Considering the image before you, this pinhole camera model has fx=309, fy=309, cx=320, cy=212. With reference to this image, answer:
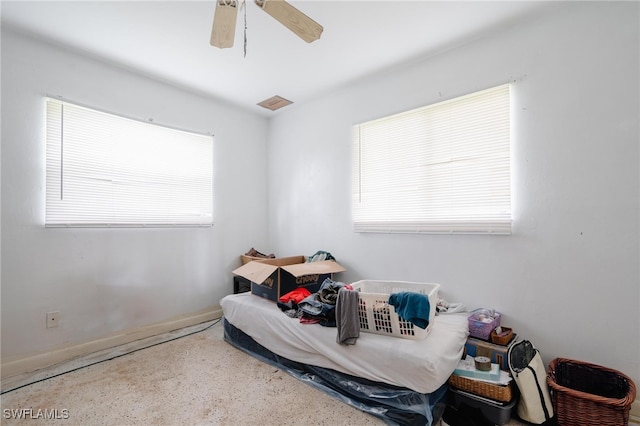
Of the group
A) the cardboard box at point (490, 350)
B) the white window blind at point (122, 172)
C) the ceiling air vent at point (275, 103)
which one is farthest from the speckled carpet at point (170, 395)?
the ceiling air vent at point (275, 103)

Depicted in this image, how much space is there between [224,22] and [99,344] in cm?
285

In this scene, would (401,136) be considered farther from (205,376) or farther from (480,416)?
(205,376)

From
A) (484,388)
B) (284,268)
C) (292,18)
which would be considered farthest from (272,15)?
(484,388)

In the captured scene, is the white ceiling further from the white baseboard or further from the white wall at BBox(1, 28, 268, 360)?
the white baseboard

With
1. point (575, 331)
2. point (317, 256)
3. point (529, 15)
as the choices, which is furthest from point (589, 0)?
point (317, 256)

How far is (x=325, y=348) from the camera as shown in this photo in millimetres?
2062

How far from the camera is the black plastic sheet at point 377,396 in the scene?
1.68m

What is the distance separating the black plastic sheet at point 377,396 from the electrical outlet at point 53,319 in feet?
6.11

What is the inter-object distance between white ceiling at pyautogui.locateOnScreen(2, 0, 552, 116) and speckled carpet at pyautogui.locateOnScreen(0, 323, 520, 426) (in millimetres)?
2597

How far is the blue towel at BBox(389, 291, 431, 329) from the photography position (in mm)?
1769

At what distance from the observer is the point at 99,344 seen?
275 centimetres

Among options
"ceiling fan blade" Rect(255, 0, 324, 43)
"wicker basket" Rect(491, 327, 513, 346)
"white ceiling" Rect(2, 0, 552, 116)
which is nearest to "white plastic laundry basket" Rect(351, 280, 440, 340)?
"wicker basket" Rect(491, 327, 513, 346)

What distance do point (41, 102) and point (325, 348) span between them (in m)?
2.96

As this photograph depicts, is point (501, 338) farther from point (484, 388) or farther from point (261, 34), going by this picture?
point (261, 34)
